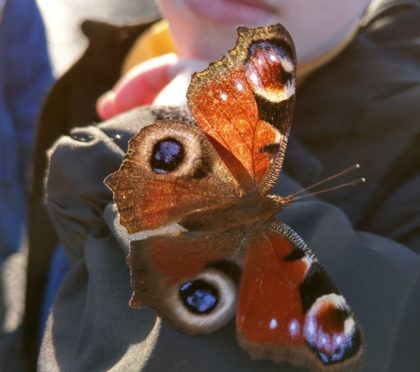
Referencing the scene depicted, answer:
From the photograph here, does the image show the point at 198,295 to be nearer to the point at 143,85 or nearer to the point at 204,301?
the point at 204,301

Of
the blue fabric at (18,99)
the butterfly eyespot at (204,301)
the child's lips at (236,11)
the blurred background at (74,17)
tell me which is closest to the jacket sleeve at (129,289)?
the butterfly eyespot at (204,301)

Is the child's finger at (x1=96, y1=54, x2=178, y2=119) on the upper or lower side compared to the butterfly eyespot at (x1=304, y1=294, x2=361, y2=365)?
lower

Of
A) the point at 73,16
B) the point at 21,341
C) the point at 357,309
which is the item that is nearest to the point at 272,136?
the point at 357,309

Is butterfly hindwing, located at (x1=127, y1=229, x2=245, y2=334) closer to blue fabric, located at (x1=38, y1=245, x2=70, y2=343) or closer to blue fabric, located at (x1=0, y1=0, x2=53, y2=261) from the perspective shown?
blue fabric, located at (x1=38, y1=245, x2=70, y2=343)

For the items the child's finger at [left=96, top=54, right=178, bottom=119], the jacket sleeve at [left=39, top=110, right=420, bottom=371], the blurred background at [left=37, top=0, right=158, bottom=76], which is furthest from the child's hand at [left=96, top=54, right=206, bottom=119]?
the blurred background at [left=37, top=0, right=158, bottom=76]

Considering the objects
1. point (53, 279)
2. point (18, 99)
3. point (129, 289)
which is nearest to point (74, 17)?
point (18, 99)

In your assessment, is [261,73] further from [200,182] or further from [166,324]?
[166,324]

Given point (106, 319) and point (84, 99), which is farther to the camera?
point (84, 99)
